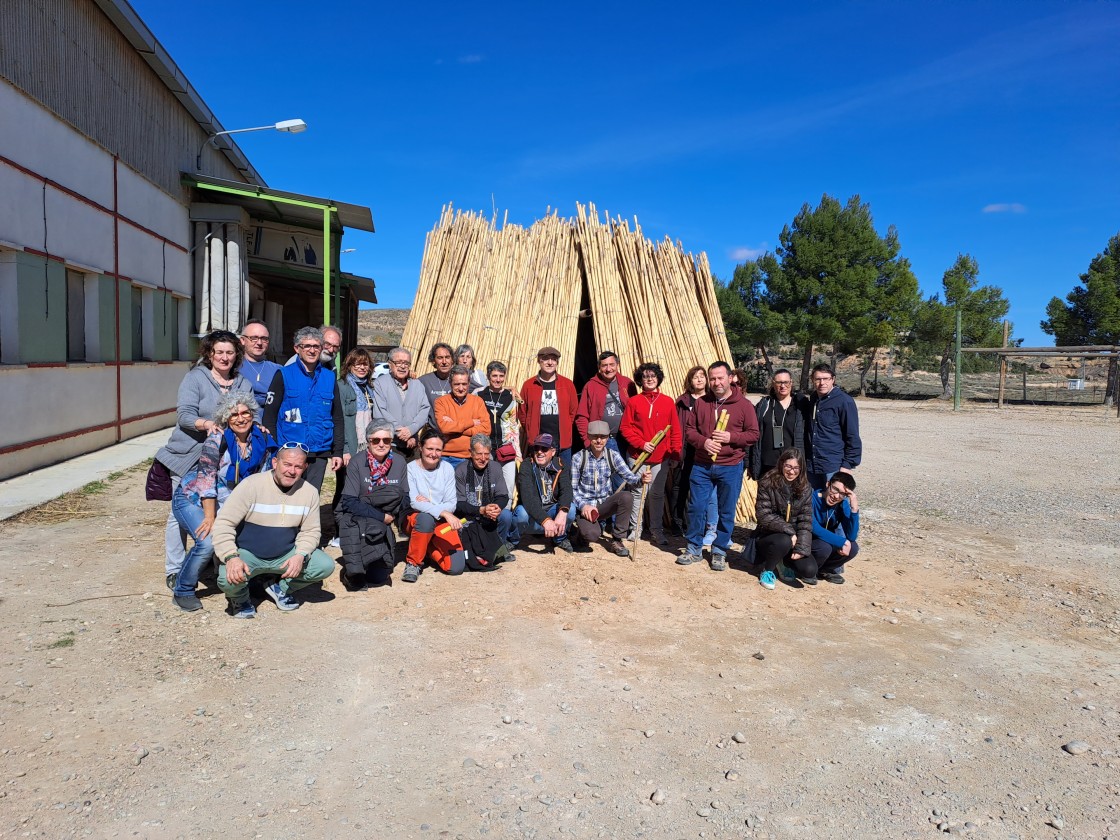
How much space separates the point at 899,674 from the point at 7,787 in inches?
144

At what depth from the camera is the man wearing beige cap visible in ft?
19.0

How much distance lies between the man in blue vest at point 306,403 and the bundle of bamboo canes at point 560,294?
7.96 feet

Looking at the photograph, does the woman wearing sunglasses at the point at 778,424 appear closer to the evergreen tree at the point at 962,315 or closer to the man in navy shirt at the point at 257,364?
the man in navy shirt at the point at 257,364

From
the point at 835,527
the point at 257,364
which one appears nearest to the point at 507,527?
the point at 257,364

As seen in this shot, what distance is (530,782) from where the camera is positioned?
2.57 m

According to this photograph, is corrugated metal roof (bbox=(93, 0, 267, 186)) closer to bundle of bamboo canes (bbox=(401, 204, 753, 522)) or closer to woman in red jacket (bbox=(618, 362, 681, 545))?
bundle of bamboo canes (bbox=(401, 204, 753, 522))

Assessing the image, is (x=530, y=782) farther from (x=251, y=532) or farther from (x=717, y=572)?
(x=717, y=572)

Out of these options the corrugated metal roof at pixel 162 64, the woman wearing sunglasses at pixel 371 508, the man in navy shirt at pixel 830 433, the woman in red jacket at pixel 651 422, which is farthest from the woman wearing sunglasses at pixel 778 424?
the corrugated metal roof at pixel 162 64

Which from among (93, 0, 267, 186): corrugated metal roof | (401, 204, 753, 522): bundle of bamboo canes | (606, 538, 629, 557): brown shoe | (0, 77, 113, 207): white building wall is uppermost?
(93, 0, 267, 186): corrugated metal roof

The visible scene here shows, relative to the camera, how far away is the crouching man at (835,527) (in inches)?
190

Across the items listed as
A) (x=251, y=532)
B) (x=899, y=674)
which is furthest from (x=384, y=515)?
(x=899, y=674)

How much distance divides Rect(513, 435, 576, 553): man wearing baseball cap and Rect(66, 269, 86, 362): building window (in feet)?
19.9

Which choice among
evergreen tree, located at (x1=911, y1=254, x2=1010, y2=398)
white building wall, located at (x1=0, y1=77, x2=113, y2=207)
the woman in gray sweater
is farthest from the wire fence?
the woman in gray sweater

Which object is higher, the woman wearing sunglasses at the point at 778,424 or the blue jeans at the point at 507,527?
the woman wearing sunglasses at the point at 778,424
